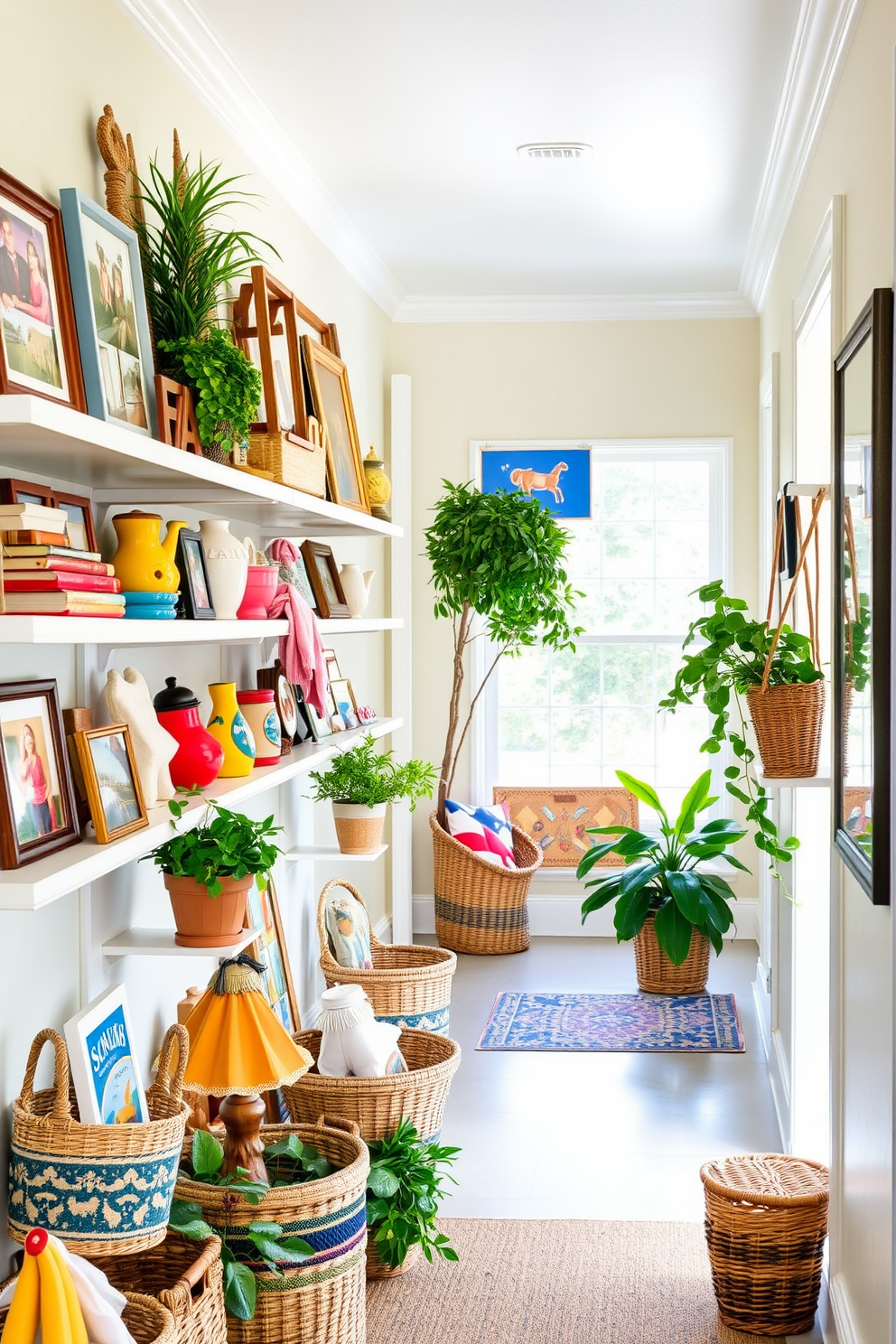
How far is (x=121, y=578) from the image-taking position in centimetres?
220

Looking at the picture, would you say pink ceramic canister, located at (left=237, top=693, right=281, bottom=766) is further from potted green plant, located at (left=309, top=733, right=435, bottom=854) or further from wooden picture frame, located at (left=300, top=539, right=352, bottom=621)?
potted green plant, located at (left=309, top=733, right=435, bottom=854)

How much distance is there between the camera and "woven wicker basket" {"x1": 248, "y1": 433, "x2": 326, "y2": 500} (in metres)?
2.78

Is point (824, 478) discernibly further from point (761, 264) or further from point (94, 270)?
point (94, 270)

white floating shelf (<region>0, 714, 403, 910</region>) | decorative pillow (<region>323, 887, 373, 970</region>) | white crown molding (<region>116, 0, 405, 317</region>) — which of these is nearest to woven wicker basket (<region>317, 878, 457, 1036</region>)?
decorative pillow (<region>323, 887, 373, 970</region>)

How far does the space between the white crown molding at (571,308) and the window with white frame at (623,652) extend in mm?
573

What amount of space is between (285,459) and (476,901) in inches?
122

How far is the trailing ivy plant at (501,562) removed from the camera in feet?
16.7

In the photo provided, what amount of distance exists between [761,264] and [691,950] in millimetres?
2615

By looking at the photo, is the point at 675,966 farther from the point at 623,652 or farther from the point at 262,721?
the point at 262,721

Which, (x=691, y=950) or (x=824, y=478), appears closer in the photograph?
(x=824, y=478)

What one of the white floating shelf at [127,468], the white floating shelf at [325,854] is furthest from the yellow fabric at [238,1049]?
the white floating shelf at [325,854]

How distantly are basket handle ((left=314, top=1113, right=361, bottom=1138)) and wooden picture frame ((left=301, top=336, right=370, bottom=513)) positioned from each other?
153 centimetres

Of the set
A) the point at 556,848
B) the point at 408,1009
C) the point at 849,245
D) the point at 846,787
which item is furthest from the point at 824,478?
the point at 556,848

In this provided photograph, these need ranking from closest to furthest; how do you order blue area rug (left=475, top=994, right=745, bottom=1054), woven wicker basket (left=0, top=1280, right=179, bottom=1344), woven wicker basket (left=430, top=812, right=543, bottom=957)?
woven wicker basket (left=0, top=1280, right=179, bottom=1344) < blue area rug (left=475, top=994, right=745, bottom=1054) < woven wicker basket (left=430, top=812, right=543, bottom=957)
